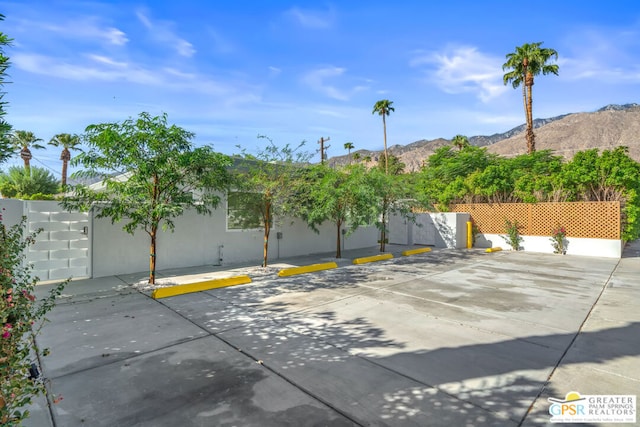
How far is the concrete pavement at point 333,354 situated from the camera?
9.70ft

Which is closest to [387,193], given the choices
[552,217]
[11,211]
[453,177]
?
[552,217]

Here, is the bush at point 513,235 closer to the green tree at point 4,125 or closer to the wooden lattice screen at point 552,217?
the wooden lattice screen at point 552,217

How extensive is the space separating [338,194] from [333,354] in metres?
7.10

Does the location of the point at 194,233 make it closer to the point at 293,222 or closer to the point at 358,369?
the point at 293,222

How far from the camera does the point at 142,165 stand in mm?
6727

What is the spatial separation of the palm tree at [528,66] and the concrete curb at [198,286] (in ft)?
75.8

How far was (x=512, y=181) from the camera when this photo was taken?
17156mm

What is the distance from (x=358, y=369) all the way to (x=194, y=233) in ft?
25.0

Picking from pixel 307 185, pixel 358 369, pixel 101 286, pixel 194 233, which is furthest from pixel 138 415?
pixel 307 185

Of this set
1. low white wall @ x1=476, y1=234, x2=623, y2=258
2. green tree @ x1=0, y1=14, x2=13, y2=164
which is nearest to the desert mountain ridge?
low white wall @ x1=476, y1=234, x2=623, y2=258

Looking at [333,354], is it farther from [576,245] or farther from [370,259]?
[576,245]

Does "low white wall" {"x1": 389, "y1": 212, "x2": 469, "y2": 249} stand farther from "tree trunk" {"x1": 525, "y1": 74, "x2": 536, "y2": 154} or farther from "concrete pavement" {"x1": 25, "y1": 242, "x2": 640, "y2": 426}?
"tree trunk" {"x1": 525, "y1": 74, "x2": 536, "y2": 154}

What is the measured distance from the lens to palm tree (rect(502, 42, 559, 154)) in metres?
22.0

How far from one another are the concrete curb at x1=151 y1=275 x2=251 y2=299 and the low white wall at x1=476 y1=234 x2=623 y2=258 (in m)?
13.5
